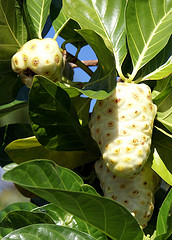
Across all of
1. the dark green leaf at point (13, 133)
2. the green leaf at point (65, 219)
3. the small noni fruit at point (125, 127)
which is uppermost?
the small noni fruit at point (125, 127)

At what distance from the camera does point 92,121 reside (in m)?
1.13

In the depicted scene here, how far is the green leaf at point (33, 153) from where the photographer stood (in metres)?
1.20

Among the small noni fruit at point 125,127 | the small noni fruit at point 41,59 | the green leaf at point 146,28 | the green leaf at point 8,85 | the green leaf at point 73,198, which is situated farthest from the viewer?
the green leaf at point 8,85

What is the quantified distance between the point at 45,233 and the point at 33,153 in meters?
0.30

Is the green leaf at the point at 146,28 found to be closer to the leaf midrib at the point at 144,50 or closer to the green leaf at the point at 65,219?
the leaf midrib at the point at 144,50

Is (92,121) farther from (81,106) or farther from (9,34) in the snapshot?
(9,34)

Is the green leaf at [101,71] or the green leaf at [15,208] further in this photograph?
the green leaf at [15,208]

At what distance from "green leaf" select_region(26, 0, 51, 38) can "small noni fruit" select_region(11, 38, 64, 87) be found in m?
0.17

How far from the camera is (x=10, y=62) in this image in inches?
51.8

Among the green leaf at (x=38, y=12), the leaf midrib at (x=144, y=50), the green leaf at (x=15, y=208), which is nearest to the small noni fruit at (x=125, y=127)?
the leaf midrib at (x=144, y=50)

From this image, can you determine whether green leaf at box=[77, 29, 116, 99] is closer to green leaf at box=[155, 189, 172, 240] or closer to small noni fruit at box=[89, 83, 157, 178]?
small noni fruit at box=[89, 83, 157, 178]

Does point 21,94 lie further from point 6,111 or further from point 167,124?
point 167,124

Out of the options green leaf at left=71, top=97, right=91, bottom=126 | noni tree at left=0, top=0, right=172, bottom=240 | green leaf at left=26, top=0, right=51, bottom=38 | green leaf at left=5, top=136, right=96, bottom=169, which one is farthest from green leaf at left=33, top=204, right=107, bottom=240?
green leaf at left=26, top=0, right=51, bottom=38

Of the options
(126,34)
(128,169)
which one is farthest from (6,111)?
(128,169)
